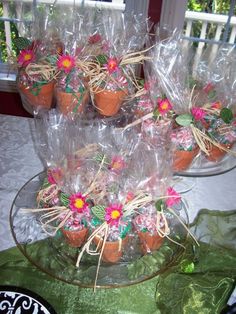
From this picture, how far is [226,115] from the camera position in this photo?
35.9 inches

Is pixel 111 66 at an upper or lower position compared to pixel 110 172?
upper

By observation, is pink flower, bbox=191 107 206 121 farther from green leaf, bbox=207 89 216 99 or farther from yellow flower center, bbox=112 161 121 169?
yellow flower center, bbox=112 161 121 169

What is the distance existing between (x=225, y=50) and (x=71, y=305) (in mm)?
891

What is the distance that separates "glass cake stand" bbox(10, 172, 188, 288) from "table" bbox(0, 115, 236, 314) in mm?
48

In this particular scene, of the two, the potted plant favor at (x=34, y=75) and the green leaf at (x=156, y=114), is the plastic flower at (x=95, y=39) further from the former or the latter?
the green leaf at (x=156, y=114)

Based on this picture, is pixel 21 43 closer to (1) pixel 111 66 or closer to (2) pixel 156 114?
(1) pixel 111 66

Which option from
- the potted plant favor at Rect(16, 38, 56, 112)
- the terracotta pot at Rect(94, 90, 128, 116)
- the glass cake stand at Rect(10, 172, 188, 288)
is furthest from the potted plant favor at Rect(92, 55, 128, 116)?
the glass cake stand at Rect(10, 172, 188, 288)

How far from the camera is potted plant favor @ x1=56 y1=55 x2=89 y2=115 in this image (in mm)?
1000

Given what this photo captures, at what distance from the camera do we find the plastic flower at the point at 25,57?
40.1 inches

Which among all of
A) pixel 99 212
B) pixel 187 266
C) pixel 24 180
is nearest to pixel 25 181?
pixel 24 180

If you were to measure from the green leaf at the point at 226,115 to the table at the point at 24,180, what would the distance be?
0.62ft

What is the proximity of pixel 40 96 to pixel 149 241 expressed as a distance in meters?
0.55

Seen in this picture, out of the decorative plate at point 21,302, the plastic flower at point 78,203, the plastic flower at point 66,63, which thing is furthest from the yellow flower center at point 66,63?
the decorative plate at point 21,302

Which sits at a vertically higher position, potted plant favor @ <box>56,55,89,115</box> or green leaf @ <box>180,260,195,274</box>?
potted plant favor @ <box>56,55,89,115</box>
